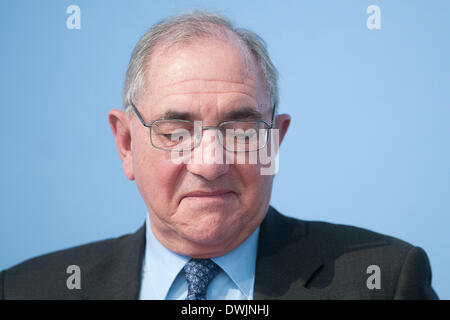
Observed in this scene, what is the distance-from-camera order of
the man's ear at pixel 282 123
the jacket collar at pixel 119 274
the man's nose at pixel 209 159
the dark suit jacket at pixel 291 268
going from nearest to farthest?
the man's nose at pixel 209 159, the dark suit jacket at pixel 291 268, the jacket collar at pixel 119 274, the man's ear at pixel 282 123

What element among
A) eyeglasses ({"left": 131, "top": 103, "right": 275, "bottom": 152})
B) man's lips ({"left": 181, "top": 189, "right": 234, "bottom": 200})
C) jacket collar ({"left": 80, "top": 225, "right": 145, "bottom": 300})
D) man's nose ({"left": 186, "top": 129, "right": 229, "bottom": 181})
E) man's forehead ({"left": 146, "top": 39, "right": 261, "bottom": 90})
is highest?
man's forehead ({"left": 146, "top": 39, "right": 261, "bottom": 90})

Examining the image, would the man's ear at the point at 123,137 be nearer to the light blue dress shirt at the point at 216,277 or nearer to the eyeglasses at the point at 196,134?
the eyeglasses at the point at 196,134

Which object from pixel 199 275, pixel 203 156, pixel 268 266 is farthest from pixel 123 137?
pixel 268 266

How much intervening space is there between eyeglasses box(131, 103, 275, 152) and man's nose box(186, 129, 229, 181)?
0.07 ft

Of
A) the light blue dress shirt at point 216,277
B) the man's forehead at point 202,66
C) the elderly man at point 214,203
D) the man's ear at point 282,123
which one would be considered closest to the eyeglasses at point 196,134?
the elderly man at point 214,203

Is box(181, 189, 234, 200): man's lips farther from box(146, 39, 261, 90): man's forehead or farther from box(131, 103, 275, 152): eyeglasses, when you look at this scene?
box(146, 39, 261, 90): man's forehead

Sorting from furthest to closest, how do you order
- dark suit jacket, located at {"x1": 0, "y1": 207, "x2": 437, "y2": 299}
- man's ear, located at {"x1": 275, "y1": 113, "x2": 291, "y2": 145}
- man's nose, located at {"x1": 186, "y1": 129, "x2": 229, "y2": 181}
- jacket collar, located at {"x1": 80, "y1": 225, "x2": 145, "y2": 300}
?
1. man's ear, located at {"x1": 275, "y1": 113, "x2": 291, "y2": 145}
2. jacket collar, located at {"x1": 80, "y1": 225, "x2": 145, "y2": 300}
3. dark suit jacket, located at {"x1": 0, "y1": 207, "x2": 437, "y2": 299}
4. man's nose, located at {"x1": 186, "y1": 129, "x2": 229, "y2": 181}

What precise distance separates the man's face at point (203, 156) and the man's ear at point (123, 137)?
160 mm

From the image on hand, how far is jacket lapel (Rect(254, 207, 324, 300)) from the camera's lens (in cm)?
194

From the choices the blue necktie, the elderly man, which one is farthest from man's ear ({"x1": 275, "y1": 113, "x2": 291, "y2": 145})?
the blue necktie

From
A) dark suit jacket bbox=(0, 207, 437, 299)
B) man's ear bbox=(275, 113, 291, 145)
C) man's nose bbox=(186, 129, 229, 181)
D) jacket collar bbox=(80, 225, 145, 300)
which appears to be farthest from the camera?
man's ear bbox=(275, 113, 291, 145)

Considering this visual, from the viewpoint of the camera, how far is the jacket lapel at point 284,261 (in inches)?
76.5

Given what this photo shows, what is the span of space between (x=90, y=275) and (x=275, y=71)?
1.33m

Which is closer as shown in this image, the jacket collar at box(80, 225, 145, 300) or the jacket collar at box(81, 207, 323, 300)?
the jacket collar at box(81, 207, 323, 300)
